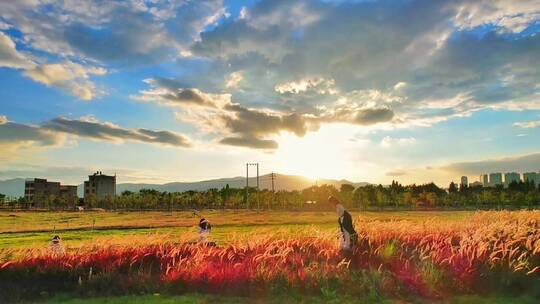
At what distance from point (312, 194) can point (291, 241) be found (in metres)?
111

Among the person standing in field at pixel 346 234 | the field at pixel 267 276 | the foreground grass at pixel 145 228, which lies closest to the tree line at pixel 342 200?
the foreground grass at pixel 145 228

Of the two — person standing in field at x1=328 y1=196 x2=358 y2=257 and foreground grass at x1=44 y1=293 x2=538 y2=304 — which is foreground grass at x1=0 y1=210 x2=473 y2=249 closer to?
person standing in field at x1=328 y1=196 x2=358 y2=257

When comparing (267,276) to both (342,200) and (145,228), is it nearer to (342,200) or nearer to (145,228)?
(145,228)

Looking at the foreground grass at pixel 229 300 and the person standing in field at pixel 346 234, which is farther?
the person standing in field at pixel 346 234

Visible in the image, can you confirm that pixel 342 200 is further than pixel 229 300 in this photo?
Yes

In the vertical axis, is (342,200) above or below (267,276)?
above

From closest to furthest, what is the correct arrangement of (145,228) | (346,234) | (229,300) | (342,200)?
(229,300), (346,234), (145,228), (342,200)

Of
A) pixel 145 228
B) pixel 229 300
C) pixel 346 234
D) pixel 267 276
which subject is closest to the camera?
pixel 229 300

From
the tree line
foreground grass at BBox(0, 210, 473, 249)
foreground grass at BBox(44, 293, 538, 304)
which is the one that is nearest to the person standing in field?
foreground grass at BBox(44, 293, 538, 304)

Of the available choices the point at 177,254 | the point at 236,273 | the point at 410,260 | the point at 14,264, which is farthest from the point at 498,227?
the point at 14,264

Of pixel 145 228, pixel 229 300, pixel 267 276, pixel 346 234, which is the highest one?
pixel 346 234

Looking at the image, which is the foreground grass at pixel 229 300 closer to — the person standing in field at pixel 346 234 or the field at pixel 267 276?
the field at pixel 267 276

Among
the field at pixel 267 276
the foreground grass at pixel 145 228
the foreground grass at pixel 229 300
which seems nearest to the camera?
the foreground grass at pixel 229 300

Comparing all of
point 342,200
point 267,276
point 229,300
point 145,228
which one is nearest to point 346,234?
point 267,276
